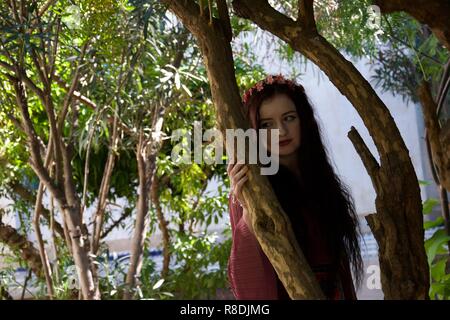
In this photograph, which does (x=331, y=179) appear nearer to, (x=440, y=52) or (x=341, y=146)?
(x=440, y=52)

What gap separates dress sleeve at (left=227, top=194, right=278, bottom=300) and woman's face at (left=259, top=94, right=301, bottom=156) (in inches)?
6.8

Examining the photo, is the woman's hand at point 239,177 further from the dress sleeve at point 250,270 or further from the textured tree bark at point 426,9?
the textured tree bark at point 426,9

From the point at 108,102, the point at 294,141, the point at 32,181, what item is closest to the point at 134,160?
the point at 32,181

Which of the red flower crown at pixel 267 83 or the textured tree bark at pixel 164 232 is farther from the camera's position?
the textured tree bark at pixel 164 232

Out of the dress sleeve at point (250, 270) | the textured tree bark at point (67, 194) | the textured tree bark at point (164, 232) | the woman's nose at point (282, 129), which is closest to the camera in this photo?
the dress sleeve at point (250, 270)

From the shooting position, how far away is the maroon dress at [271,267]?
102 cm

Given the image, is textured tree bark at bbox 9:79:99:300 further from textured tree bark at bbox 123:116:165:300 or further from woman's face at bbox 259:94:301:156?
woman's face at bbox 259:94:301:156

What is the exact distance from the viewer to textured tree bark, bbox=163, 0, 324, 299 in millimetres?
869

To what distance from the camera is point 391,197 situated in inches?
38.3

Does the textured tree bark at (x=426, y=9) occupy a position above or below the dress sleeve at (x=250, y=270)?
above

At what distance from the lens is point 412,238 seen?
38.1 inches

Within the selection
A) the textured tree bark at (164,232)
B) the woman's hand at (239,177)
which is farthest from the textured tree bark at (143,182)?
the woman's hand at (239,177)

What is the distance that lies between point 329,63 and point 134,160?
87.3 inches

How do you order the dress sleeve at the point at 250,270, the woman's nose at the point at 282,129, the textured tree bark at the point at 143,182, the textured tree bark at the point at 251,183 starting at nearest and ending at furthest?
the textured tree bark at the point at 251,183 → the dress sleeve at the point at 250,270 → the woman's nose at the point at 282,129 → the textured tree bark at the point at 143,182
